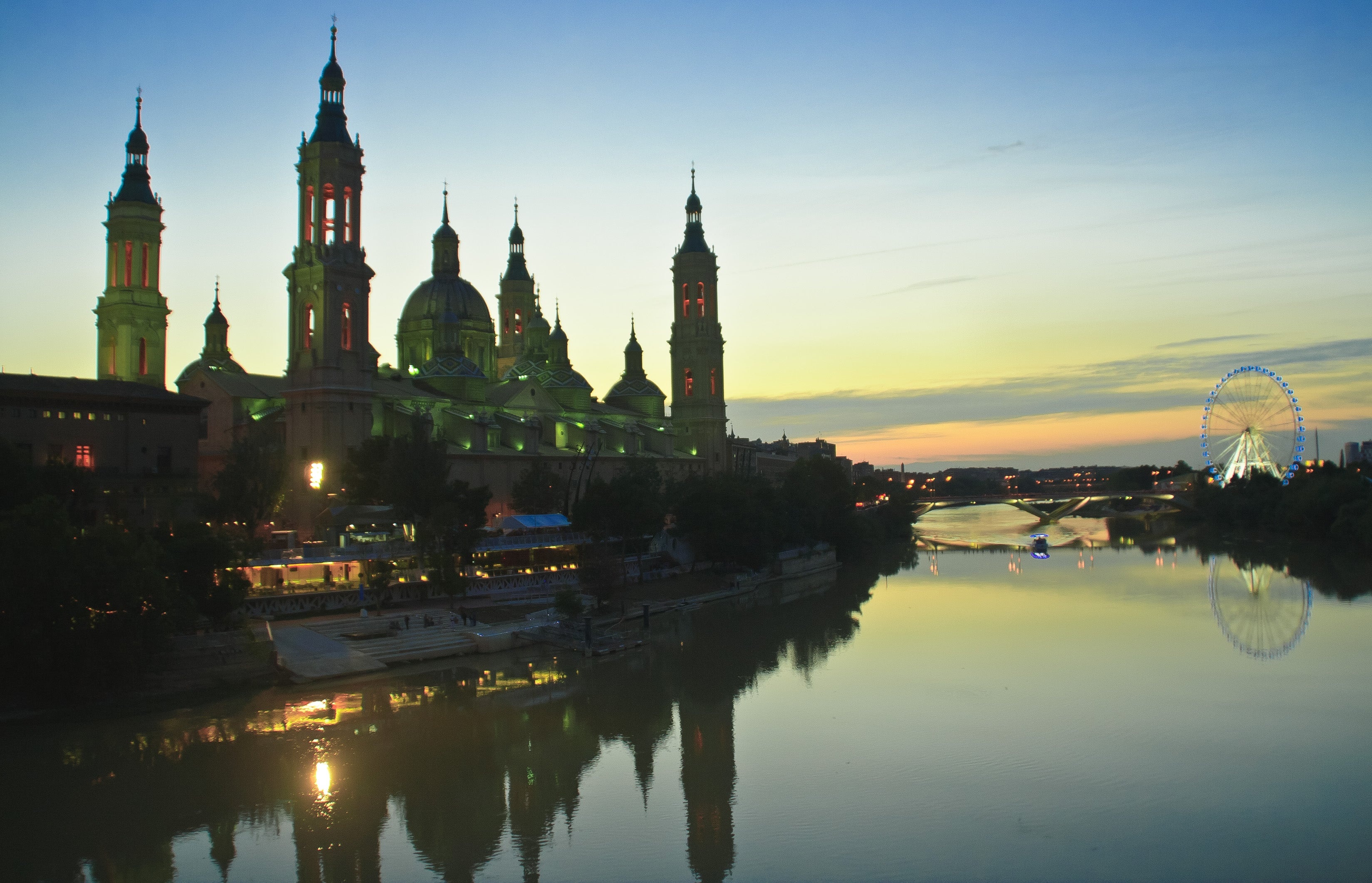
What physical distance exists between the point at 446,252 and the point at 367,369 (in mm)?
18801

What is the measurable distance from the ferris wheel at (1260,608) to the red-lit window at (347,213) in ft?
113

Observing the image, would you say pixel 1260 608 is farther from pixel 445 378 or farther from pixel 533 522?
pixel 445 378

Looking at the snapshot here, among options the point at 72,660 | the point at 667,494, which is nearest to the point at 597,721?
the point at 72,660

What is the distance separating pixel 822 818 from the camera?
17297 mm

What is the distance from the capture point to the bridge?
99938 millimetres

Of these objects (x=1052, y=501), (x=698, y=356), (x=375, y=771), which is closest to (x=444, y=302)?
(x=698, y=356)

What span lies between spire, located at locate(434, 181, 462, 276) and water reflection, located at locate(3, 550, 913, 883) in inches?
1447

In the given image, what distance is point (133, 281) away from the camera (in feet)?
149

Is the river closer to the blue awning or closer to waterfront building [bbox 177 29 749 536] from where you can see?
the blue awning

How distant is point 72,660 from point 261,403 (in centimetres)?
2450

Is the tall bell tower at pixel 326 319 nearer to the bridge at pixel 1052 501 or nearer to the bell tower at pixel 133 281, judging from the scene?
the bell tower at pixel 133 281

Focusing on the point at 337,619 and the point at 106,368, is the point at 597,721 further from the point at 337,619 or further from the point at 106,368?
the point at 106,368

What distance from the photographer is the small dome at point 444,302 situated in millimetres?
60125

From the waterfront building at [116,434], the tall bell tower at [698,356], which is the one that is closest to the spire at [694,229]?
the tall bell tower at [698,356]
